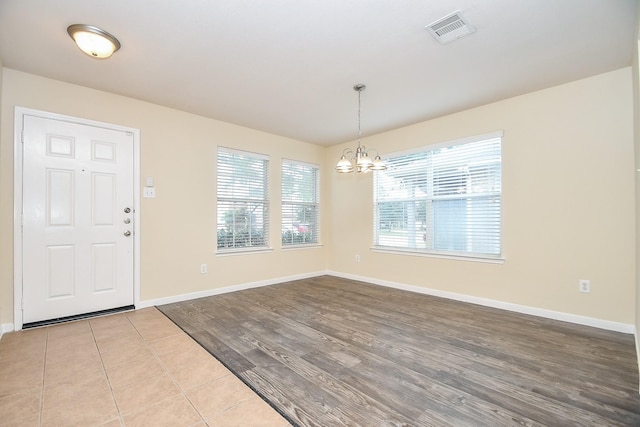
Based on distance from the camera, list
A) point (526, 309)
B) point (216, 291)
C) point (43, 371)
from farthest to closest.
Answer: point (216, 291) → point (526, 309) → point (43, 371)

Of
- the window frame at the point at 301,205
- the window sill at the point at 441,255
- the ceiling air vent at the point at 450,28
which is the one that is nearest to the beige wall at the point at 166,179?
the window frame at the point at 301,205

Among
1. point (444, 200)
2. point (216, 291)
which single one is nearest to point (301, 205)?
point (216, 291)

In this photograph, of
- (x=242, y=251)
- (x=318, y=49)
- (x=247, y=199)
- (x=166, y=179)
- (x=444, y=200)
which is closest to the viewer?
(x=318, y=49)

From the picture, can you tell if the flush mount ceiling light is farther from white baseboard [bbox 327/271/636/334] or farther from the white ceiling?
white baseboard [bbox 327/271/636/334]

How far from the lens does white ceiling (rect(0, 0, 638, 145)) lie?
6.66 ft

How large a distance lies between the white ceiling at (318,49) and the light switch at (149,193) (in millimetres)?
1102

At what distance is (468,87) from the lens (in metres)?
3.20

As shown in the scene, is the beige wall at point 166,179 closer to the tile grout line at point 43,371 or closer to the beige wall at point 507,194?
the beige wall at point 507,194

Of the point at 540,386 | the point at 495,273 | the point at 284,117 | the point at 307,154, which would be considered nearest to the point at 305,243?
the point at 307,154

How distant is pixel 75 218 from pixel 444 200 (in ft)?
14.9

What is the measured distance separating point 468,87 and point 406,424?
322cm

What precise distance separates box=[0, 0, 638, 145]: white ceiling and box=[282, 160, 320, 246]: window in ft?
5.63

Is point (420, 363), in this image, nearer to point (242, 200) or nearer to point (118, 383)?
point (118, 383)

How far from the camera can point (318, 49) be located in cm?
250
